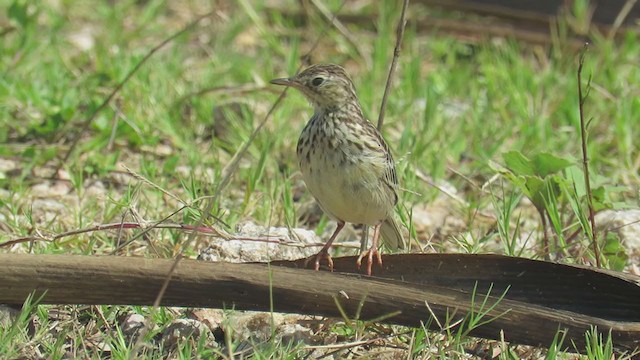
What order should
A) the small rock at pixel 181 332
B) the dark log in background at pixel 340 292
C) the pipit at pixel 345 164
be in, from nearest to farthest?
the dark log in background at pixel 340 292 → the small rock at pixel 181 332 → the pipit at pixel 345 164

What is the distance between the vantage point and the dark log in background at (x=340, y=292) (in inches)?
145

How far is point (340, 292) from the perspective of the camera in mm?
3740

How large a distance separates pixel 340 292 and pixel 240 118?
290cm

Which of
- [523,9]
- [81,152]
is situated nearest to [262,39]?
[523,9]

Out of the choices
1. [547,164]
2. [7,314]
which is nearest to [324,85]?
[547,164]

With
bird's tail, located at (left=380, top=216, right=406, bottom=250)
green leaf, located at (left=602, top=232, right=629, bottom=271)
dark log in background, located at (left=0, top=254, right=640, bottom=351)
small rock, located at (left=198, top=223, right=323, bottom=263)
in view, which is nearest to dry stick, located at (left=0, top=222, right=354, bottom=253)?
small rock, located at (left=198, top=223, right=323, bottom=263)

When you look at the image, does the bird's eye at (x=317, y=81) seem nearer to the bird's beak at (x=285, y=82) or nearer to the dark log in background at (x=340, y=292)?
the bird's beak at (x=285, y=82)

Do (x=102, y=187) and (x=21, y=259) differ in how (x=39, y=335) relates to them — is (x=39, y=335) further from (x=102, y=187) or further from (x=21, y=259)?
(x=102, y=187)

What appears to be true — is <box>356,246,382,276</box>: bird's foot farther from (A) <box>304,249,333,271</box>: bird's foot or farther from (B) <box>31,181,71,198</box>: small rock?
(B) <box>31,181,71,198</box>: small rock

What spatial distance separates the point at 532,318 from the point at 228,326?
104cm

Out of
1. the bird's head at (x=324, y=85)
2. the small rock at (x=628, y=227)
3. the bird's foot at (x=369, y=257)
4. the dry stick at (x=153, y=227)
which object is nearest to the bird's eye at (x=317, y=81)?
the bird's head at (x=324, y=85)

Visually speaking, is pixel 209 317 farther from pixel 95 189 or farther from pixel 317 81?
pixel 95 189

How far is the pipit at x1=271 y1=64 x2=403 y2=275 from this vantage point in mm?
4566

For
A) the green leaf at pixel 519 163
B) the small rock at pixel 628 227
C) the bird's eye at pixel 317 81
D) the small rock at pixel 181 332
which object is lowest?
the small rock at pixel 181 332
